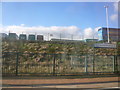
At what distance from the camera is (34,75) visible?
8336mm

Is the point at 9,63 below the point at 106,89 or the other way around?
the other way around

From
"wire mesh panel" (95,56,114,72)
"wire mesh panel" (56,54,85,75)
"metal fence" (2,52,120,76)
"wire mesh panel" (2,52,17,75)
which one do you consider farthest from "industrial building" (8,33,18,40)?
"wire mesh panel" (95,56,114,72)

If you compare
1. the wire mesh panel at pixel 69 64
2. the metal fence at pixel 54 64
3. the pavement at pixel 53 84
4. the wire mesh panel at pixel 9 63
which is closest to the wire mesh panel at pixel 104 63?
the metal fence at pixel 54 64

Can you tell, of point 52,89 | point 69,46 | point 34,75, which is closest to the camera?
point 52,89

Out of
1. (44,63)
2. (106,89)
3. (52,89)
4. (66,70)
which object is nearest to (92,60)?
(66,70)

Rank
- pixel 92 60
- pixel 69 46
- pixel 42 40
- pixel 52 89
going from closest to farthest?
pixel 52 89
pixel 92 60
pixel 69 46
pixel 42 40

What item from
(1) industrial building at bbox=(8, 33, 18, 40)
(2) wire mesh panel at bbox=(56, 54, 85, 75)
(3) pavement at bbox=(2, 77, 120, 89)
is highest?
(1) industrial building at bbox=(8, 33, 18, 40)

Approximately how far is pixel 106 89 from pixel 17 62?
579 centimetres

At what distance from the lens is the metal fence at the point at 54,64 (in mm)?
8523

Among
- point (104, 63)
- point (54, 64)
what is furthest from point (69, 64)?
point (104, 63)

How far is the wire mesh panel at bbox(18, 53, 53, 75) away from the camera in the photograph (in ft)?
28.2

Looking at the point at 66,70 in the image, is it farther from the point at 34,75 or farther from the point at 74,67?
the point at 34,75

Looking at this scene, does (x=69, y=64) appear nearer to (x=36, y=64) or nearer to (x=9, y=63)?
(x=36, y=64)

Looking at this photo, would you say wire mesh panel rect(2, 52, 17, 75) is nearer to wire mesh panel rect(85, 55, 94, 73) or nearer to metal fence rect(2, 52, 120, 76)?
metal fence rect(2, 52, 120, 76)
